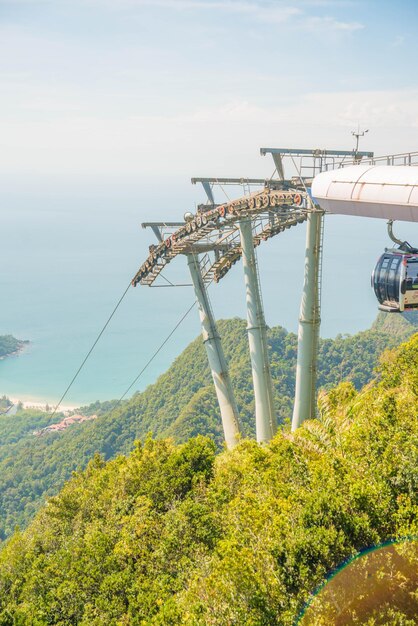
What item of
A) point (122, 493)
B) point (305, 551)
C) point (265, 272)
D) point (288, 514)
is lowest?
point (305, 551)

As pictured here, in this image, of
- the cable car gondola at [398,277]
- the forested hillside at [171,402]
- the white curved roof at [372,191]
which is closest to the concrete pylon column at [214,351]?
the white curved roof at [372,191]

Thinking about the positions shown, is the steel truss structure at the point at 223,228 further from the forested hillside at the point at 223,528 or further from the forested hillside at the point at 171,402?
the forested hillside at the point at 171,402

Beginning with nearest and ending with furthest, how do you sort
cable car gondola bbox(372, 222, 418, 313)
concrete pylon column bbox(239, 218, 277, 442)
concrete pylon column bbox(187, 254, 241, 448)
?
1. cable car gondola bbox(372, 222, 418, 313)
2. concrete pylon column bbox(239, 218, 277, 442)
3. concrete pylon column bbox(187, 254, 241, 448)

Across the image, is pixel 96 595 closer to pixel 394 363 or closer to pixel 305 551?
pixel 305 551

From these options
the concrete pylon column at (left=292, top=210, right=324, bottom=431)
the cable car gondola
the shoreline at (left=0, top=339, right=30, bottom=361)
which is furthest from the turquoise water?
the cable car gondola

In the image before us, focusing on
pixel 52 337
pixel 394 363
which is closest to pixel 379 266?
pixel 394 363

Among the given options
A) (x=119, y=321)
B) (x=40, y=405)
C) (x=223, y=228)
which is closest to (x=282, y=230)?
(x=223, y=228)

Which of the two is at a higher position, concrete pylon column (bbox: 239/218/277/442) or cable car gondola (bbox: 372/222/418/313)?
concrete pylon column (bbox: 239/218/277/442)

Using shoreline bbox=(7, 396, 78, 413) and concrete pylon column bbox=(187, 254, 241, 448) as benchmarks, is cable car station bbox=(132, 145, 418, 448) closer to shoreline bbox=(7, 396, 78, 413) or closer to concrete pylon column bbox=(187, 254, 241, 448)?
concrete pylon column bbox=(187, 254, 241, 448)
